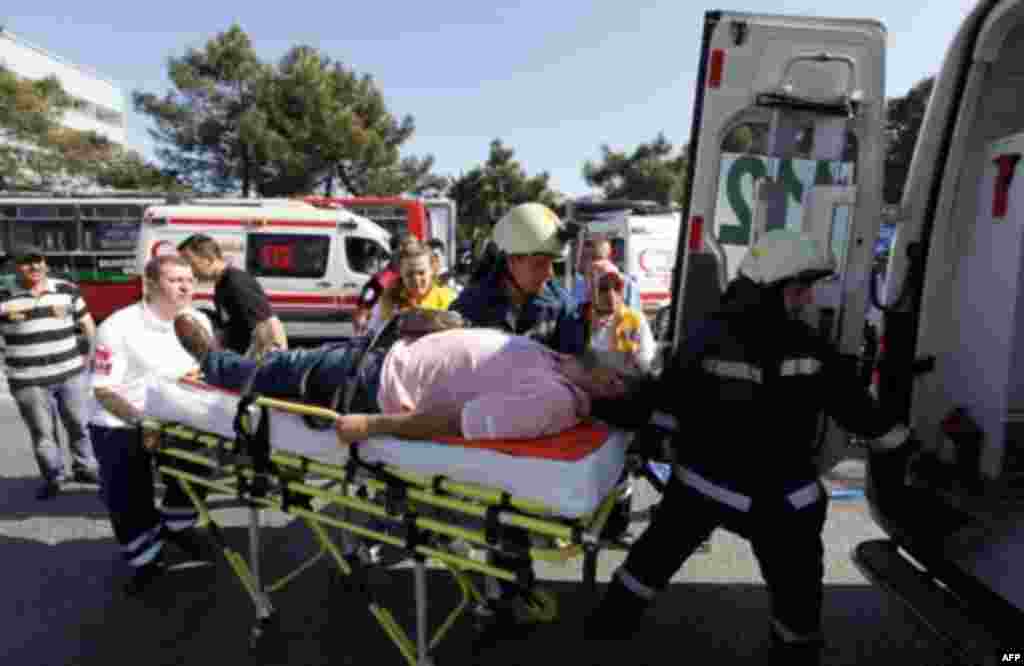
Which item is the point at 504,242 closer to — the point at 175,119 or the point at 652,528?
the point at 652,528

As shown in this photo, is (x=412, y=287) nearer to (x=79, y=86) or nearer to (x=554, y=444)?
(x=554, y=444)

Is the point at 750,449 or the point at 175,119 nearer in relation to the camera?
the point at 750,449

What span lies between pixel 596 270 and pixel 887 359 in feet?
6.42

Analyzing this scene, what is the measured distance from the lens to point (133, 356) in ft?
9.44

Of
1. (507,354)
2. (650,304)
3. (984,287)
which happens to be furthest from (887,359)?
(650,304)

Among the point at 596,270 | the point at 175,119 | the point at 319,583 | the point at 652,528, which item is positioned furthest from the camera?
the point at 175,119

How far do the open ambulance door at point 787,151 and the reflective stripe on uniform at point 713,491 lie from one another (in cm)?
53

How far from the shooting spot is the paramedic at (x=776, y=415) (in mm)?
1900

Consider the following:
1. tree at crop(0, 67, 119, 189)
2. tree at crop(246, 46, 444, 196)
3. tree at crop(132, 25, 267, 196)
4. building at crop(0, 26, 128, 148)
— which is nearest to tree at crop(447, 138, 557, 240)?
tree at crop(246, 46, 444, 196)

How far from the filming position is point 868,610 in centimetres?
274

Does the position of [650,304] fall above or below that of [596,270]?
below

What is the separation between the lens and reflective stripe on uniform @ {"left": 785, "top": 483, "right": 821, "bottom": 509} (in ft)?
6.37

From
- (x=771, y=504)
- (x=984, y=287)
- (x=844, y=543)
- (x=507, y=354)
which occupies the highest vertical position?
(x=984, y=287)

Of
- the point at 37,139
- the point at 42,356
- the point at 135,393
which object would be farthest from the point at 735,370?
the point at 37,139
